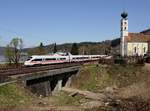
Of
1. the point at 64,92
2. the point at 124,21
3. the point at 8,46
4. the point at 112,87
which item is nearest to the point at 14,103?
the point at 64,92

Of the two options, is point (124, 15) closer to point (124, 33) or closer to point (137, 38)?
point (124, 33)

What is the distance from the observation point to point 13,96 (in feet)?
111

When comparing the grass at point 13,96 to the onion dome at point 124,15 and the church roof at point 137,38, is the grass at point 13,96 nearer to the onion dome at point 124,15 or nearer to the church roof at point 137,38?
the onion dome at point 124,15

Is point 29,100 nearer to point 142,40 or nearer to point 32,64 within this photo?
point 32,64

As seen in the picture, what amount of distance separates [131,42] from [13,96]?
88228 millimetres

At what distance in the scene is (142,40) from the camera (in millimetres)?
120438

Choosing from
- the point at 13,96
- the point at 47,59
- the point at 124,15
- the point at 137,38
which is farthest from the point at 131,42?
the point at 13,96

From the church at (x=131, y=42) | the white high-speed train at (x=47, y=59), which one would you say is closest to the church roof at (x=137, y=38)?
the church at (x=131, y=42)

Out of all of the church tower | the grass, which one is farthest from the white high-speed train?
the church tower

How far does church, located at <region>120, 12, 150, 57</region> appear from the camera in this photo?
11668 cm

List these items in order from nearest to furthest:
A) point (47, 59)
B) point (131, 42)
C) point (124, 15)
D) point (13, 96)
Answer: point (13, 96) < point (47, 59) < point (124, 15) < point (131, 42)

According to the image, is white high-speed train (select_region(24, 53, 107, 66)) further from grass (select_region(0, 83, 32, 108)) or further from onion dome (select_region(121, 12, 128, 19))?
onion dome (select_region(121, 12, 128, 19))

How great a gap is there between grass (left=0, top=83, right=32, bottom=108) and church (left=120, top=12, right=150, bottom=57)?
83971 millimetres

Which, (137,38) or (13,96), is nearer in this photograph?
(13,96)
